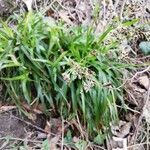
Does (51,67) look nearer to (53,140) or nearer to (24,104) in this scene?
(24,104)

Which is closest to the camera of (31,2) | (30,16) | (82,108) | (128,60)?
(82,108)

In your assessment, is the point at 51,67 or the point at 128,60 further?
the point at 128,60

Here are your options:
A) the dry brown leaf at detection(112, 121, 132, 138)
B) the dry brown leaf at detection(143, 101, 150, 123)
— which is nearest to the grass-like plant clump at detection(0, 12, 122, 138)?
the dry brown leaf at detection(112, 121, 132, 138)

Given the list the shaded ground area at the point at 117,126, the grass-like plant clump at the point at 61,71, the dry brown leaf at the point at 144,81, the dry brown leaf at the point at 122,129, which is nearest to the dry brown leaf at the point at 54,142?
the shaded ground area at the point at 117,126

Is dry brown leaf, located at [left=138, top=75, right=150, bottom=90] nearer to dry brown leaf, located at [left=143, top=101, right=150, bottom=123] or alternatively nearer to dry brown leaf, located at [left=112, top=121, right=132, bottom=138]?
dry brown leaf, located at [left=143, top=101, right=150, bottom=123]

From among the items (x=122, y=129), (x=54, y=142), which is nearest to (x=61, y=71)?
(x=54, y=142)

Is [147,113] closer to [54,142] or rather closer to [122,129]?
[122,129]

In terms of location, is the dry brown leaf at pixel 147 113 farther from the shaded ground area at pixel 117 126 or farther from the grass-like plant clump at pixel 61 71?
the grass-like plant clump at pixel 61 71

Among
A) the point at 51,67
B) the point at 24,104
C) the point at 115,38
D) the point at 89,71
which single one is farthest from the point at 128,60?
the point at 24,104
